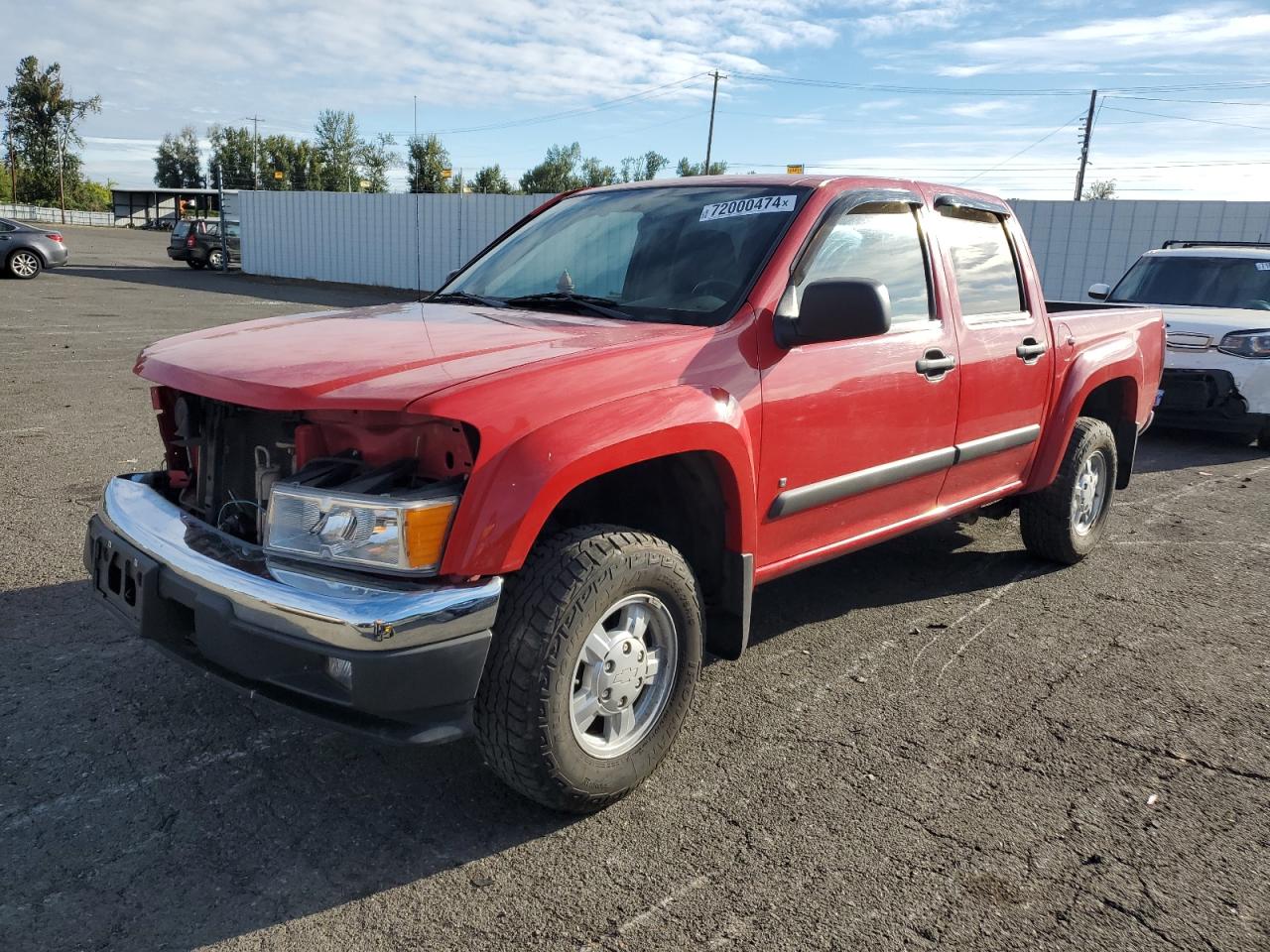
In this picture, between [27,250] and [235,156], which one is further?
[235,156]

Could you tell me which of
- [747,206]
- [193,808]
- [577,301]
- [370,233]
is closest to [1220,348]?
[747,206]

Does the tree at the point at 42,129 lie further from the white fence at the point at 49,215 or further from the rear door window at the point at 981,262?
the rear door window at the point at 981,262

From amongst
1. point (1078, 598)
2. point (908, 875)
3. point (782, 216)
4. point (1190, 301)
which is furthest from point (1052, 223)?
point (908, 875)

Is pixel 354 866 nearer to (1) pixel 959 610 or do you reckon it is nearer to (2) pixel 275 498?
(2) pixel 275 498

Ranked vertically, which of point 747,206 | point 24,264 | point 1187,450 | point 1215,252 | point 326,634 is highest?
point 1215,252

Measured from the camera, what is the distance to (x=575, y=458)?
8.68ft

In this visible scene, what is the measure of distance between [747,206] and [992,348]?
4.44 feet

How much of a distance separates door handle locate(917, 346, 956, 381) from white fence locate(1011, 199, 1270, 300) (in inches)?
580

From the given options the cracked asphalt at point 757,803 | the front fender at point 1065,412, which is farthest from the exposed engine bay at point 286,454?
the front fender at point 1065,412

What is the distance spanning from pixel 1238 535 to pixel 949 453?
3021mm

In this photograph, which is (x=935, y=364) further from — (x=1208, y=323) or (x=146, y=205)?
(x=146, y=205)

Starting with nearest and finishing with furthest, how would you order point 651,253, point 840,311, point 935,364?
point 840,311, point 651,253, point 935,364

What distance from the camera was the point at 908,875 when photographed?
2.68 meters

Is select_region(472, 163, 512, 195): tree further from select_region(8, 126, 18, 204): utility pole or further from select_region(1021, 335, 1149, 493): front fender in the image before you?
select_region(1021, 335, 1149, 493): front fender
